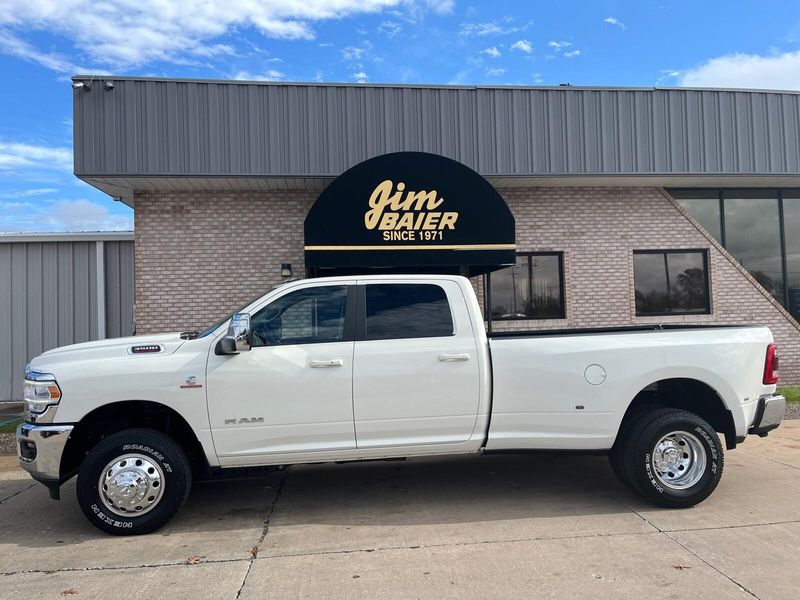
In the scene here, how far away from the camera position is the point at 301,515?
538 cm

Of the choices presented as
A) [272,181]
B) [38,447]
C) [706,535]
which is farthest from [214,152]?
[706,535]

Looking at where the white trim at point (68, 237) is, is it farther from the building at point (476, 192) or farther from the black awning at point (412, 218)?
the black awning at point (412, 218)

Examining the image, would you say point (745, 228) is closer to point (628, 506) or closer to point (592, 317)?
point (592, 317)

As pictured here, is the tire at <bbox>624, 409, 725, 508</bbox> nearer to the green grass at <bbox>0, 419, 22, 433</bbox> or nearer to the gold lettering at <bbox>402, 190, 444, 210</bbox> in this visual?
the gold lettering at <bbox>402, 190, 444, 210</bbox>

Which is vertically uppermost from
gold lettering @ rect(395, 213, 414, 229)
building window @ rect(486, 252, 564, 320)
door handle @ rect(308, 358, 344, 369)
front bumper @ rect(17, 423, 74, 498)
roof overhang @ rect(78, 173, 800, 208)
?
roof overhang @ rect(78, 173, 800, 208)

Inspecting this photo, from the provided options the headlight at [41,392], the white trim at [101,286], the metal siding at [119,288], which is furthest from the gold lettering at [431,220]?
the white trim at [101,286]

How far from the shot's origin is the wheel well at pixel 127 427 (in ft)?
16.5

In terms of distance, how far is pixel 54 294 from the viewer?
12.7 metres

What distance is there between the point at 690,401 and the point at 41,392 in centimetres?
563

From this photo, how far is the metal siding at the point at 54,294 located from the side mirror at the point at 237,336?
8734mm

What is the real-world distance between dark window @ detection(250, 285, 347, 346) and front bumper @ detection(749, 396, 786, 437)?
3771 millimetres

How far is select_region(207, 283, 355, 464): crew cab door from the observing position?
4.99 metres

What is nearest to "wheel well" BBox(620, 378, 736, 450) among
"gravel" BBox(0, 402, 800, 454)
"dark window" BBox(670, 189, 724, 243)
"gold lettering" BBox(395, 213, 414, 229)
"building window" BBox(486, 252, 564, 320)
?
"gold lettering" BBox(395, 213, 414, 229)

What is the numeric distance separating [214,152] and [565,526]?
25.9ft
